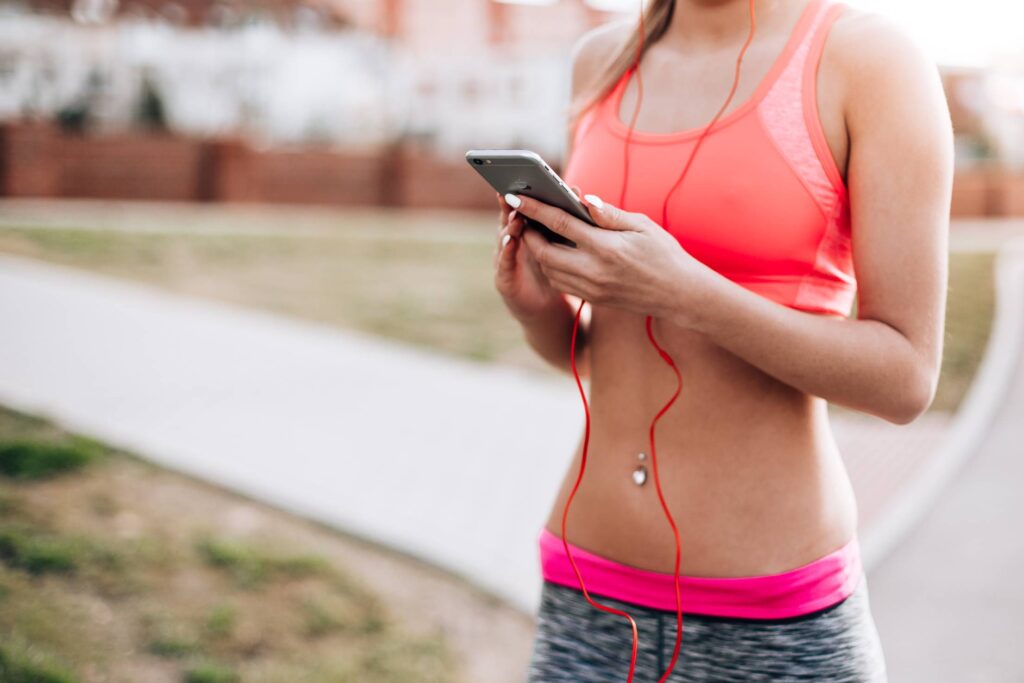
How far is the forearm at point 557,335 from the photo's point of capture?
1739 mm

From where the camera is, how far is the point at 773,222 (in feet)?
4.66

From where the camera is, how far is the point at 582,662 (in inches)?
60.1

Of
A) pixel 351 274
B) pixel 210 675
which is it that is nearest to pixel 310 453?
pixel 210 675

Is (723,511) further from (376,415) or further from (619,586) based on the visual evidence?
(376,415)

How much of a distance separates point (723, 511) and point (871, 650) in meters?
0.30

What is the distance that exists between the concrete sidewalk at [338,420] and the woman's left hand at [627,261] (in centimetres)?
326

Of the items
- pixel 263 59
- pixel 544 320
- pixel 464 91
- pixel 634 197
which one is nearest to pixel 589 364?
pixel 544 320

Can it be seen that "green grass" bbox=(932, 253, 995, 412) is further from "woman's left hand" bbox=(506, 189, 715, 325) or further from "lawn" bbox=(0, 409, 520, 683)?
"woman's left hand" bbox=(506, 189, 715, 325)

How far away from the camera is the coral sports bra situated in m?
1.41

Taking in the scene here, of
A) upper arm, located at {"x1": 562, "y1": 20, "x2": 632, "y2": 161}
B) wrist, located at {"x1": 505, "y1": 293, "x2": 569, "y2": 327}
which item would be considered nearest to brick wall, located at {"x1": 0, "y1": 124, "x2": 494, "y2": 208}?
upper arm, located at {"x1": 562, "y1": 20, "x2": 632, "y2": 161}

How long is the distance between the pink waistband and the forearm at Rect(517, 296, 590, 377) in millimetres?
428

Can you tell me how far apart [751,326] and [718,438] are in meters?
0.21

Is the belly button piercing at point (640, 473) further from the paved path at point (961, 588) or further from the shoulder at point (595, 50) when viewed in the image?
the paved path at point (961, 588)

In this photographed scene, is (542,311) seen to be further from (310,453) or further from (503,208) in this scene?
(310,453)
